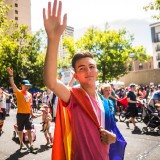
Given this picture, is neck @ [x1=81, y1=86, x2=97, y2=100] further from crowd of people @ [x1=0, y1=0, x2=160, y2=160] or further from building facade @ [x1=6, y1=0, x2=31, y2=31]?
building facade @ [x1=6, y1=0, x2=31, y2=31]

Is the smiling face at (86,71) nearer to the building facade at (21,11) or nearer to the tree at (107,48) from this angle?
the tree at (107,48)

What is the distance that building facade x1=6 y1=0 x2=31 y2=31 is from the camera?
7012 cm

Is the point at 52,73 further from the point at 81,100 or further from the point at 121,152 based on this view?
the point at 121,152

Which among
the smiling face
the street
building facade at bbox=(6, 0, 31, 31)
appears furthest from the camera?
building facade at bbox=(6, 0, 31, 31)

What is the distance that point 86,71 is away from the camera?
2049 millimetres

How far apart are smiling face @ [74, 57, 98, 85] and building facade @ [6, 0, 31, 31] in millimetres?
72104

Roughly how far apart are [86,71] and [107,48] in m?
33.1

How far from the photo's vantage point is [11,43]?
106ft

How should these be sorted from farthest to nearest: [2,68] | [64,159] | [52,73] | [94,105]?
[2,68] < [94,105] < [64,159] < [52,73]

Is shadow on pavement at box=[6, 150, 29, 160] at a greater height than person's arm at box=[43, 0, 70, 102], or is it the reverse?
person's arm at box=[43, 0, 70, 102]

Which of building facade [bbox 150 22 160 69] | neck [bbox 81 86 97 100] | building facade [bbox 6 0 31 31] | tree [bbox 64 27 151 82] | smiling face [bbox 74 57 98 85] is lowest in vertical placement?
neck [bbox 81 86 97 100]

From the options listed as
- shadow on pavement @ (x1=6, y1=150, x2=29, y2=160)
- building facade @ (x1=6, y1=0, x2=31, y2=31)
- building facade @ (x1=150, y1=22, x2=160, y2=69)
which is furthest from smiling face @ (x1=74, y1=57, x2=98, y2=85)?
building facade @ (x1=6, y1=0, x2=31, y2=31)

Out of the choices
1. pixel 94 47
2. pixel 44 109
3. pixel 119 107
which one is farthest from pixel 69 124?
pixel 94 47

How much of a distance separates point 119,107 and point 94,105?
14348 mm
